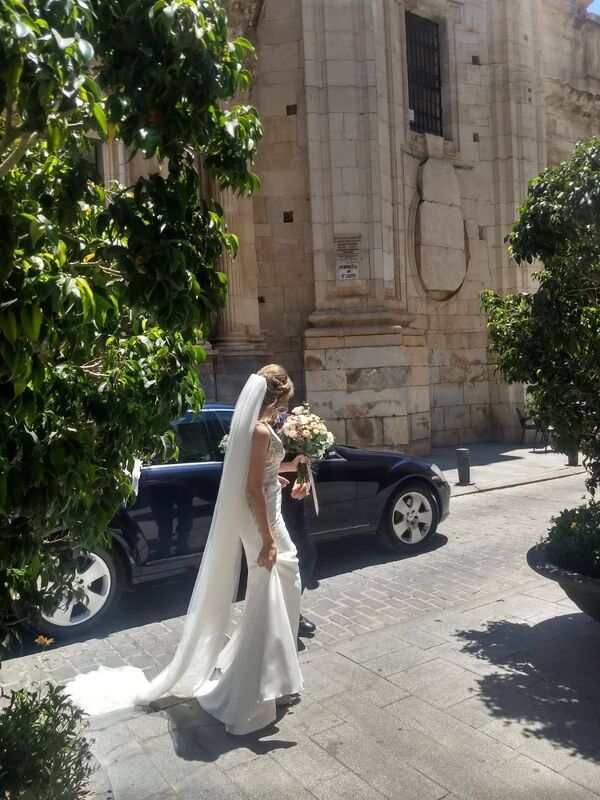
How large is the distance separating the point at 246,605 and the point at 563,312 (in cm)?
286

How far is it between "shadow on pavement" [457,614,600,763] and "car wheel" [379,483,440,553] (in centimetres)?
215

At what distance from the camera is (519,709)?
13.4 feet

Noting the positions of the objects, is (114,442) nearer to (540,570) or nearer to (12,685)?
(12,685)

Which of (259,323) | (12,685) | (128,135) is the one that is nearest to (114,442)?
(128,135)

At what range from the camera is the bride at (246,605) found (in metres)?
4.07

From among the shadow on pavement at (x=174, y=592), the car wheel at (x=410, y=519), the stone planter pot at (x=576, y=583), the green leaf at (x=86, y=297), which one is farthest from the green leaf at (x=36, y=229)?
the car wheel at (x=410, y=519)

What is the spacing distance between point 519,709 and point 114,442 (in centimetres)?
302

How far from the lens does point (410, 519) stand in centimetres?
769

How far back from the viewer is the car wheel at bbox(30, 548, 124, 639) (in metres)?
5.37

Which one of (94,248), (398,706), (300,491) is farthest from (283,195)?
(94,248)

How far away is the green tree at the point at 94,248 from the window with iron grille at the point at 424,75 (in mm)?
15432

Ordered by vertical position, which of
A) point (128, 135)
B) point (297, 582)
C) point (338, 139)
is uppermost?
point (338, 139)

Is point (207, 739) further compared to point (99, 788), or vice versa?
point (207, 739)

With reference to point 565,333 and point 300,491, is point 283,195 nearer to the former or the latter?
point 300,491
